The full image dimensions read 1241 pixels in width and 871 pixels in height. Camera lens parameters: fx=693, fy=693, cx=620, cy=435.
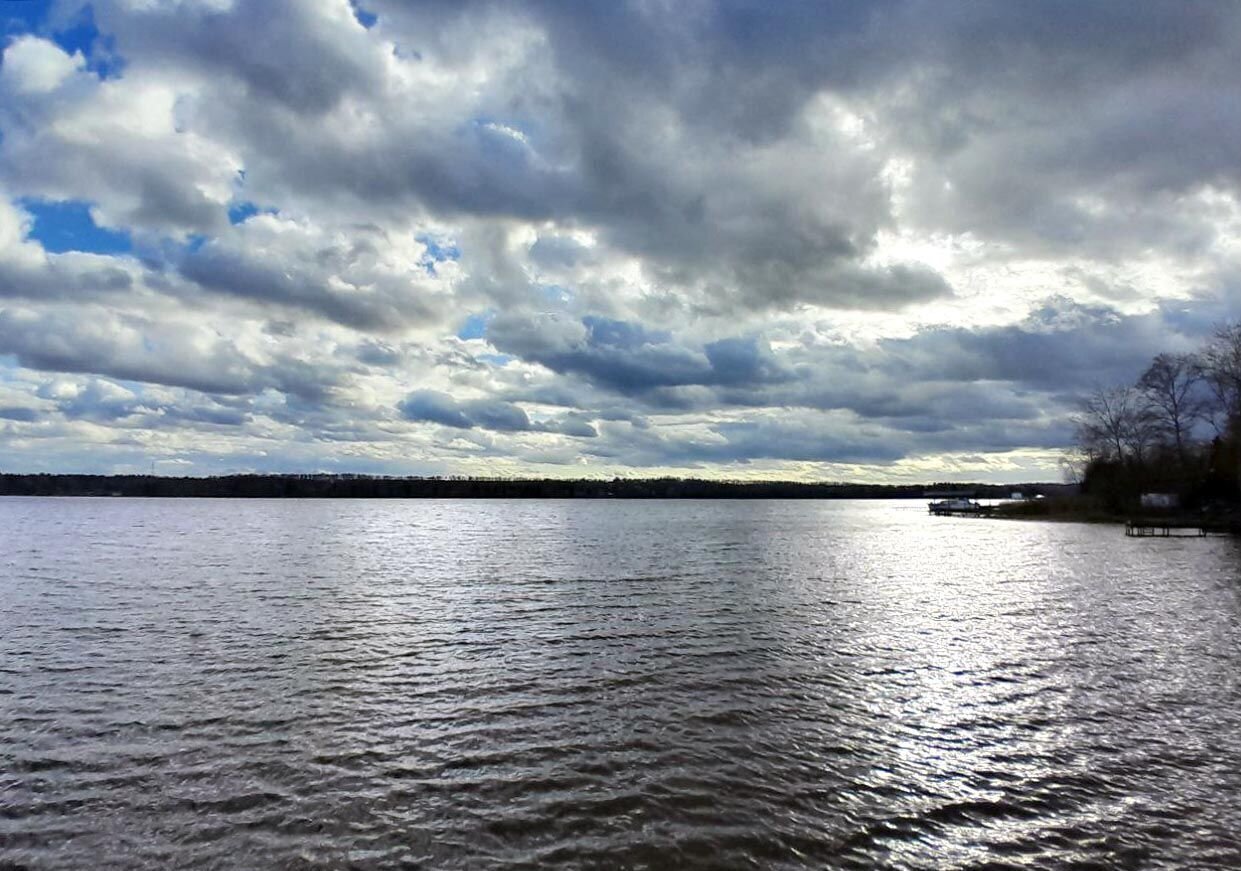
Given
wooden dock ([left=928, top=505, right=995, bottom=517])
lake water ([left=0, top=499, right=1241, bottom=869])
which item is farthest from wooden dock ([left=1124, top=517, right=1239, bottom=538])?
lake water ([left=0, top=499, right=1241, bottom=869])

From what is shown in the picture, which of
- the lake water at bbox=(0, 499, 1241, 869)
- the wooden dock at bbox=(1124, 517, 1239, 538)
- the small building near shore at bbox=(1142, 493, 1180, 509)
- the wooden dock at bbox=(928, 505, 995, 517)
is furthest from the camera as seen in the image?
the wooden dock at bbox=(928, 505, 995, 517)

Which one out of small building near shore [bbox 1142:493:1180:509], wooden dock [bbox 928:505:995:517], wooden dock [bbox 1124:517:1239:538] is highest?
small building near shore [bbox 1142:493:1180:509]

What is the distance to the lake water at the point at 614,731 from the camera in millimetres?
9664

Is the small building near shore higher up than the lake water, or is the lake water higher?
the small building near shore

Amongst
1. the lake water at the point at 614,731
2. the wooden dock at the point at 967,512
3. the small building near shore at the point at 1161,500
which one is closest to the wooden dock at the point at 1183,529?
the small building near shore at the point at 1161,500

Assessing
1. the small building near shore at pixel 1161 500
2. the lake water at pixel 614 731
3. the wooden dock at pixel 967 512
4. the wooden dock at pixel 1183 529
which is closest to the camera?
the lake water at pixel 614 731

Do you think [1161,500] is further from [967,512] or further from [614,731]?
[614,731]

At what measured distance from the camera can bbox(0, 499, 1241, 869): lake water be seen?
31.7 feet

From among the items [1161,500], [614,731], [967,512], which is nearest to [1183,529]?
[1161,500]

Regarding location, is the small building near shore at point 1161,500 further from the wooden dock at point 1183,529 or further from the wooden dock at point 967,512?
the wooden dock at point 967,512

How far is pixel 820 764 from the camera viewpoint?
12422mm

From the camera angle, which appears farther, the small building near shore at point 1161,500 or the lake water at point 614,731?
the small building near shore at point 1161,500

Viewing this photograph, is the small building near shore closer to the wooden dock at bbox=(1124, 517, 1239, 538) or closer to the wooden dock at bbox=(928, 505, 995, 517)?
the wooden dock at bbox=(1124, 517, 1239, 538)

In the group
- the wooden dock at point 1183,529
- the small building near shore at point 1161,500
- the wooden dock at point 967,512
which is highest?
the small building near shore at point 1161,500
